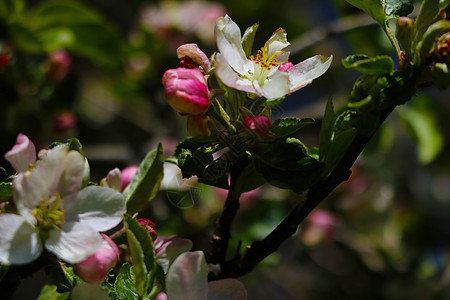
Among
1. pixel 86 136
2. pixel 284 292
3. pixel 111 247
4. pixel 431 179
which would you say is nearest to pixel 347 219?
pixel 284 292

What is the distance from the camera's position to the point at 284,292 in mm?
2479

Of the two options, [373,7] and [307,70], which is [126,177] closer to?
[307,70]

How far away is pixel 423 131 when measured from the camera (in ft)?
6.14

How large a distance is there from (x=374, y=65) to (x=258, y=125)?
165 millimetres

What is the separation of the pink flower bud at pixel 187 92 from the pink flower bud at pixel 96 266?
0.68 feet

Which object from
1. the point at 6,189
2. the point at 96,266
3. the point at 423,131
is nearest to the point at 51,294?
the point at 96,266

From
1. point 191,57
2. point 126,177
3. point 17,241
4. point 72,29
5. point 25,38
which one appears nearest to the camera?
point 17,241

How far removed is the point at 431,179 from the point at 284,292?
1.13 meters

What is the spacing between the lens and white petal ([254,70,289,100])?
710 millimetres

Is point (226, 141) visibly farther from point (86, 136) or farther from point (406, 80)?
point (86, 136)

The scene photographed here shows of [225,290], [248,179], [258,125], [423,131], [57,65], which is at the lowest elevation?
[423,131]

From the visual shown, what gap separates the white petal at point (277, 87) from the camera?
2.33ft

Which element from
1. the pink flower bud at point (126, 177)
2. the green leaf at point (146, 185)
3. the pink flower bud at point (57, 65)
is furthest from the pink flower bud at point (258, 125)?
the pink flower bud at point (57, 65)

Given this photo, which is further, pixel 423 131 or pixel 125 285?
pixel 423 131
